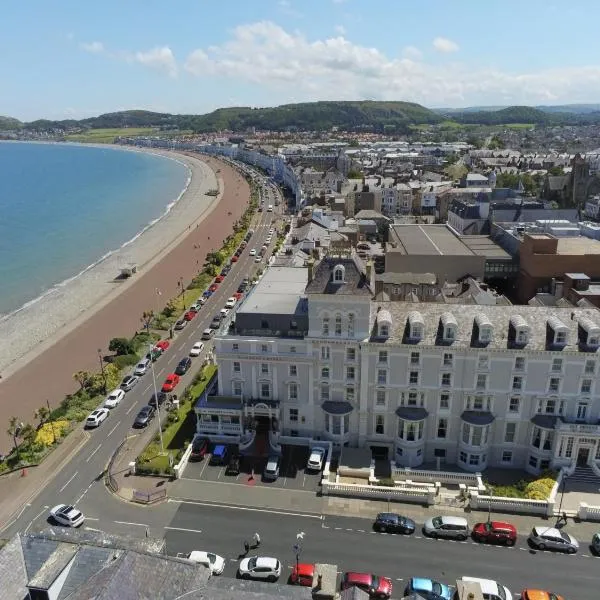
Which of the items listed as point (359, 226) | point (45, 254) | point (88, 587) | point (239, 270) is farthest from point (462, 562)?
point (45, 254)

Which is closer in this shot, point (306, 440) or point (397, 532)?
point (397, 532)

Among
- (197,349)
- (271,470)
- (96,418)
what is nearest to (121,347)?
(197,349)

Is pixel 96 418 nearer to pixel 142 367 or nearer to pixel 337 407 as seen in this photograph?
pixel 142 367

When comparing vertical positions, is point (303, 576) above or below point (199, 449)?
above

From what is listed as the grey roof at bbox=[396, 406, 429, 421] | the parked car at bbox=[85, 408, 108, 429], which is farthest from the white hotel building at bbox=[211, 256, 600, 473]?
the parked car at bbox=[85, 408, 108, 429]

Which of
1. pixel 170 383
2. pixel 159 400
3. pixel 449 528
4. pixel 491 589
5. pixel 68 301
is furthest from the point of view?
pixel 68 301

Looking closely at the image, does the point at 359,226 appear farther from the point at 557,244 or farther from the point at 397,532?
Answer: the point at 397,532

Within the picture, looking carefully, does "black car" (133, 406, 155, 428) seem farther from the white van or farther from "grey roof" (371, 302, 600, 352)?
"grey roof" (371, 302, 600, 352)
